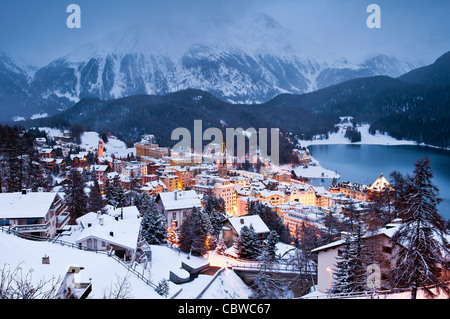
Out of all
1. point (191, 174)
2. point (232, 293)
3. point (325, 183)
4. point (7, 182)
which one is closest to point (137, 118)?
point (191, 174)

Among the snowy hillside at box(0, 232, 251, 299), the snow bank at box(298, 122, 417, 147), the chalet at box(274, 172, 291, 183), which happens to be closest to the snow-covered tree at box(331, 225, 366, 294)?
the snowy hillside at box(0, 232, 251, 299)

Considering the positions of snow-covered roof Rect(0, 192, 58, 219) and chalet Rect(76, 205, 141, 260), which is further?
snow-covered roof Rect(0, 192, 58, 219)

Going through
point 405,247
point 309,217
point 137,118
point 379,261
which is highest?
point 137,118

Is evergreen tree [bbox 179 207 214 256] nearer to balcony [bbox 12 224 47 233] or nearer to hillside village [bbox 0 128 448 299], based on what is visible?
hillside village [bbox 0 128 448 299]

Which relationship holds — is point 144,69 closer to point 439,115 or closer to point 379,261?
point 439,115

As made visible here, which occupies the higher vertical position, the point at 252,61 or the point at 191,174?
the point at 252,61
